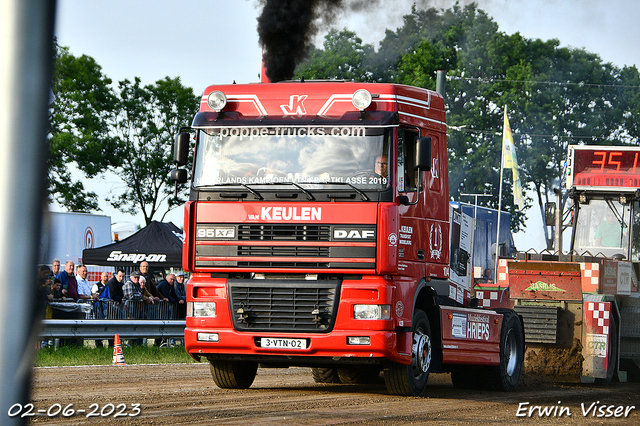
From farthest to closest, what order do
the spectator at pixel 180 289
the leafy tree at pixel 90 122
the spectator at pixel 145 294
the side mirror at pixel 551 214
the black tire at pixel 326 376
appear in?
1. the leafy tree at pixel 90 122
2. the spectator at pixel 180 289
3. the spectator at pixel 145 294
4. the side mirror at pixel 551 214
5. the black tire at pixel 326 376

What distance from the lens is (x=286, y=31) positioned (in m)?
15.4

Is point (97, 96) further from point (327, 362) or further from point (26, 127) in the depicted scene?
point (26, 127)

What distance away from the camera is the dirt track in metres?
7.94

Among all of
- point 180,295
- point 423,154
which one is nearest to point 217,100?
point 423,154

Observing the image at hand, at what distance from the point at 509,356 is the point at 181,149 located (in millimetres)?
5678

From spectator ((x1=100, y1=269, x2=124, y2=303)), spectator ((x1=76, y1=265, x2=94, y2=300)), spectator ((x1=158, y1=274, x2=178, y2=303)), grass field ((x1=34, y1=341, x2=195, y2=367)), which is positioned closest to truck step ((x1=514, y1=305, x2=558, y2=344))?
grass field ((x1=34, y1=341, x2=195, y2=367))

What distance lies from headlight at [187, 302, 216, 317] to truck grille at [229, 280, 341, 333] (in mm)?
240

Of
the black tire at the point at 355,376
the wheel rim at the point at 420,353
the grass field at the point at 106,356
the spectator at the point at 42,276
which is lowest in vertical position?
the grass field at the point at 106,356

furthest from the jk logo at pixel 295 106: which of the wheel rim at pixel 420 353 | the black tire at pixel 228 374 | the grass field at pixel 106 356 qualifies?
the grass field at pixel 106 356

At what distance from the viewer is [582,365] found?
43.9 feet

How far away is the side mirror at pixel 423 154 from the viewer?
383 inches

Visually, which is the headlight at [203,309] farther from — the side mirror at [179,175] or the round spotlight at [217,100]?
the round spotlight at [217,100]

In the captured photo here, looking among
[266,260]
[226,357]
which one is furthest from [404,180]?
[226,357]

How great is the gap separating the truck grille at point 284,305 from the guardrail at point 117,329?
6.19 m
